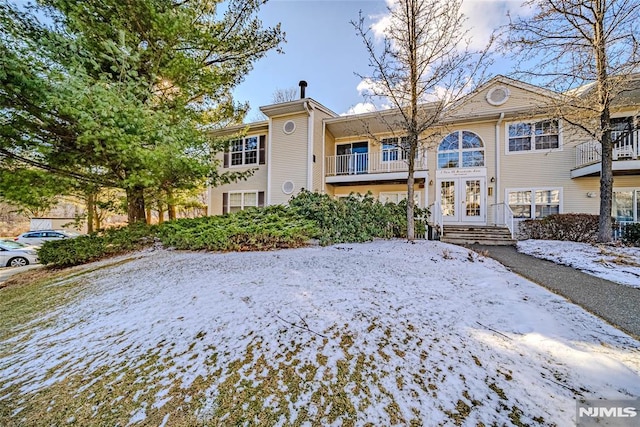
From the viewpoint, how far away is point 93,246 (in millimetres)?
6883

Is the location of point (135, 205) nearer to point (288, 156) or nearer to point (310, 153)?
point (288, 156)

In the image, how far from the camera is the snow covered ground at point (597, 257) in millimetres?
4848

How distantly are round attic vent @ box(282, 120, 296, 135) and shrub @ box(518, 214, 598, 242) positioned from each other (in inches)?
393

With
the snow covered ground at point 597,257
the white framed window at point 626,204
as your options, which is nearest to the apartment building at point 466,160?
the white framed window at point 626,204

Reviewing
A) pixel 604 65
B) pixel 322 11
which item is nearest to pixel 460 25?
pixel 604 65

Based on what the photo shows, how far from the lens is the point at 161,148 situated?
5.75 m

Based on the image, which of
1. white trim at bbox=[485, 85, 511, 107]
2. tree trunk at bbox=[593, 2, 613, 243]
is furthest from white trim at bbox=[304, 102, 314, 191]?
tree trunk at bbox=[593, 2, 613, 243]

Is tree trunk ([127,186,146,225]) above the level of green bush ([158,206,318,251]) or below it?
above

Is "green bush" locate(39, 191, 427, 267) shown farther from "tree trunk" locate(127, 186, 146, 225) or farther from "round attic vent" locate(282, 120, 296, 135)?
"round attic vent" locate(282, 120, 296, 135)

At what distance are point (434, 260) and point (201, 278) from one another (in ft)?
13.2

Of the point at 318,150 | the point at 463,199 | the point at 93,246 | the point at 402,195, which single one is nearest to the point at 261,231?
the point at 93,246

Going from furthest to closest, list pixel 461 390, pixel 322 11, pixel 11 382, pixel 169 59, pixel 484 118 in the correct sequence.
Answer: pixel 484 118
pixel 322 11
pixel 169 59
pixel 11 382
pixel 461 390

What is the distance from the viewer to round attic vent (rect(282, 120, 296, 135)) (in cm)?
1259

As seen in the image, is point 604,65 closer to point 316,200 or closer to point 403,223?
point 403,223
